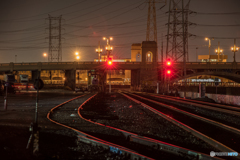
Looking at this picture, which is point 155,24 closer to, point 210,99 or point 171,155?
point 210,99

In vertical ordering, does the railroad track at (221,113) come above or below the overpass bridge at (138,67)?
below

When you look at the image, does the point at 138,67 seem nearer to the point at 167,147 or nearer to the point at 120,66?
the point at 120,66

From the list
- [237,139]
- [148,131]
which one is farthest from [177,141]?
[237,139]

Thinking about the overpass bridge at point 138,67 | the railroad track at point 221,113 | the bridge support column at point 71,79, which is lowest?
the railroad track at point 221,113

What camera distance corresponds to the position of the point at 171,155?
6711 mm

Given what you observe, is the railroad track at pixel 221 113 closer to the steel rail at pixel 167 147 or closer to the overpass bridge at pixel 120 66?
the steel rail at pixel 167 147

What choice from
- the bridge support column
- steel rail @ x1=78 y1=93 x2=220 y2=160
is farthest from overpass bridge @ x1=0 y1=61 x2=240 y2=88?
steel rail @ x1=78 y1=93 x2=220 y2=160

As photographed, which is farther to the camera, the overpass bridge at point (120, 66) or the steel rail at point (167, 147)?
the overpass bridge at point (120, 66)

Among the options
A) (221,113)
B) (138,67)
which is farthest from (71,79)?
(221,113)

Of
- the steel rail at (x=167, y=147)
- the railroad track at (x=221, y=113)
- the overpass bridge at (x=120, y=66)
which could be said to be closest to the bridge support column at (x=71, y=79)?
the overpass bridge at (x=120, y=66)

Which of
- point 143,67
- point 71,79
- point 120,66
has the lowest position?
point 71,79

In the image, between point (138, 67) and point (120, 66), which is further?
point (120, 66)

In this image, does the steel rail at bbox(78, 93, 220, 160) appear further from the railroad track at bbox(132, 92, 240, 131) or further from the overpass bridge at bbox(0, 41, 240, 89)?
the overpass bridge at bbox(0, 41, 240, 89)

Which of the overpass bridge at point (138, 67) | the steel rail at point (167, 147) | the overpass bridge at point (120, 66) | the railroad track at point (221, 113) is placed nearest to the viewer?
the steel rail at point (167, 147)
